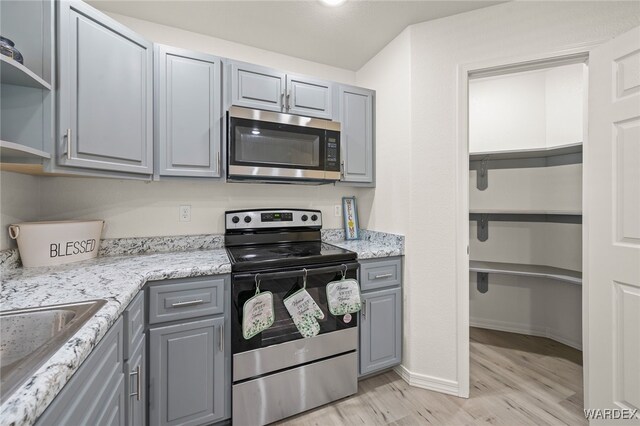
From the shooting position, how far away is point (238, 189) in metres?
2.16

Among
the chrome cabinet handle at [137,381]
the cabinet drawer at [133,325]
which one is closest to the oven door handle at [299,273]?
the cabinet drawer at [133,325]

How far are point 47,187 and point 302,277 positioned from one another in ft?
5.34

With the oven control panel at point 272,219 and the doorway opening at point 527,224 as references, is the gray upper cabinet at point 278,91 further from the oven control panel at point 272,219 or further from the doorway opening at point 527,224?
the doorway opening at point 527,224

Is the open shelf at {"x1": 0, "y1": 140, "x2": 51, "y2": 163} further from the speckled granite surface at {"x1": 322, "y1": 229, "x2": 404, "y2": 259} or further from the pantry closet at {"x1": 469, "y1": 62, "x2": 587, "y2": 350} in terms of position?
the pantry closet at {"x1": 469, "y1": 62, "x2": 587, "y2": 350}

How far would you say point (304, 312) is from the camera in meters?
1.63

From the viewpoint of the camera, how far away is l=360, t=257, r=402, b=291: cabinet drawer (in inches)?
74.5

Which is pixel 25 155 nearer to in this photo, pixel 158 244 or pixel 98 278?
pixel 98 278

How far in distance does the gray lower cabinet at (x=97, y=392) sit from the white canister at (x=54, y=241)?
75 centimetres

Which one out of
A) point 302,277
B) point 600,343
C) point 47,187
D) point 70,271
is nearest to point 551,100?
point 600,343

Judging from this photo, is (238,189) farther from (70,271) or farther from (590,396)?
(590,396)

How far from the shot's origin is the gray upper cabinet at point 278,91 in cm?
187

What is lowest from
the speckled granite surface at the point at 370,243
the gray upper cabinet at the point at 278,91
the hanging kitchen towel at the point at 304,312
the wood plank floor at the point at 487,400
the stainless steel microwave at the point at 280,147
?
the wood plank floor at the point at 487,400

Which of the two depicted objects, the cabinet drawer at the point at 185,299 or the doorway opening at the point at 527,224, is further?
the doorway opening at the point at 527,224

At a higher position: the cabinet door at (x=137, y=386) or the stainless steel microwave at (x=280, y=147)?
the stainless steel microwave at (x=280, y=147)
